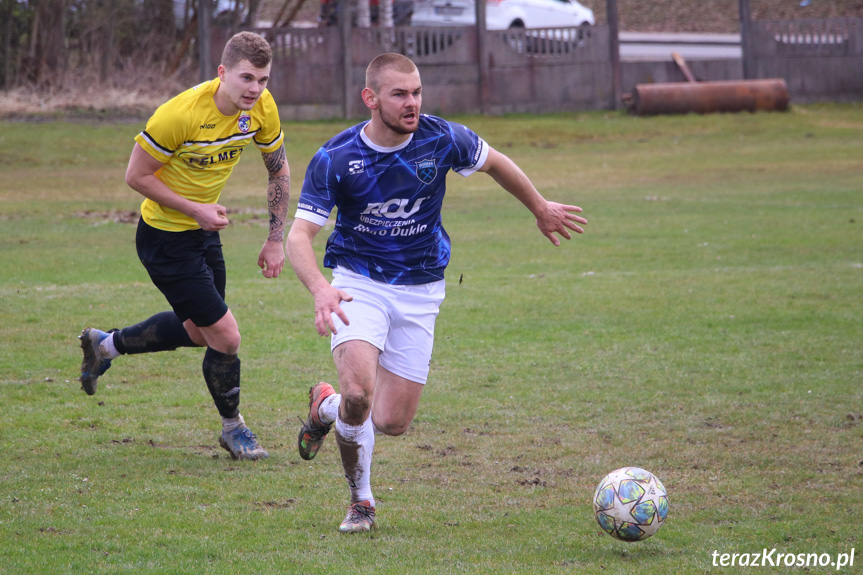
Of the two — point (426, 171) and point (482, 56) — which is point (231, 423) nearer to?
point (426, 171)

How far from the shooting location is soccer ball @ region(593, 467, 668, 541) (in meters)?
4.28

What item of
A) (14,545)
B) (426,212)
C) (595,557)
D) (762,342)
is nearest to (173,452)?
(14,545)

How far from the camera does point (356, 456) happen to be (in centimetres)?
460

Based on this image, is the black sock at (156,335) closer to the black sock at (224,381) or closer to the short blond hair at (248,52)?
the black sock at (224,381)

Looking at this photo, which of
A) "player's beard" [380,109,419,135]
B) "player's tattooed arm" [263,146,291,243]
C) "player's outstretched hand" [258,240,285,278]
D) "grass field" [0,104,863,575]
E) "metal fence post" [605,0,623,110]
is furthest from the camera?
"metal fence post" [605,0,623,110]

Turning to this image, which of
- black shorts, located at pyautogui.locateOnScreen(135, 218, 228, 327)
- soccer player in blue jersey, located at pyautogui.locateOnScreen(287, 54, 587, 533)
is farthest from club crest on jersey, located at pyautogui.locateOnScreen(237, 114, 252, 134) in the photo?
soccer player in blue jersey, located at pyautogui.locateOnScreen(287, 54, 587, 533)

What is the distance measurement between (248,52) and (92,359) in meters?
2.30

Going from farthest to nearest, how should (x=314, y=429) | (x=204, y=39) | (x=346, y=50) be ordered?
(x=346, y=50) < (x=204, y=39) < (x=314, y=429)

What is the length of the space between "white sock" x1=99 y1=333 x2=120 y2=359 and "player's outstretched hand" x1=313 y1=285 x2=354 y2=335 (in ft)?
7.96

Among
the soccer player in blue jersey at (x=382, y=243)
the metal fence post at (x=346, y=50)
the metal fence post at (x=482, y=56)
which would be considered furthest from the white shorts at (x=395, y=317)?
the metal fence post at (x=482, y=56)

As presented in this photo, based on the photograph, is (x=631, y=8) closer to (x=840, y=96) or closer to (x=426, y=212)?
(x=840, y=96)

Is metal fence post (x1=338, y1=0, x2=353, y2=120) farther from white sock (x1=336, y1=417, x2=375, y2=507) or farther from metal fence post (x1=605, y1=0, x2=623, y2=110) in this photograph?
white sock (x1=336, y1=417, x2=375, y2=507)

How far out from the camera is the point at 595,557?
14.1ft

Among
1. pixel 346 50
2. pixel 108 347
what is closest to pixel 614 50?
pixel 346 50
